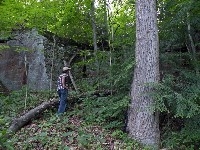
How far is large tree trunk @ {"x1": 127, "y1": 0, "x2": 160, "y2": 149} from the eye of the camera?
7750mm

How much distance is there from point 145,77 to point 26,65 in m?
8.40

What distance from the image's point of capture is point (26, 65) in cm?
1480

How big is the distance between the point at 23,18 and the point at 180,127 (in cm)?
700

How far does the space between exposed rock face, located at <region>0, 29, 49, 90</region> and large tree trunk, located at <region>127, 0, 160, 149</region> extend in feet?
24.6

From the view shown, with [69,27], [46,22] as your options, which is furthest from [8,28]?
[69,27]

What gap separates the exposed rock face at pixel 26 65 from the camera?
48.1 ft

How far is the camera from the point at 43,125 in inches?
346

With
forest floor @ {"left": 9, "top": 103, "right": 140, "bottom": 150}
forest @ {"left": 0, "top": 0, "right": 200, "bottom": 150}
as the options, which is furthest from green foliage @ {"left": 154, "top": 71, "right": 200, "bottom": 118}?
forest floor @ {"left": 9, "top": 103, "right": 140, "bottom": 150}

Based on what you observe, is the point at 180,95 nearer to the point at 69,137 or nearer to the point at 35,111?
the point at 69,137

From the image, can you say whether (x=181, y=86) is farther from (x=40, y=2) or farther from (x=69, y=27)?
(x=69, y=27)

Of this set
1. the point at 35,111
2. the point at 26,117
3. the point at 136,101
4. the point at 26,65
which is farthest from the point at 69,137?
the point at 26,65

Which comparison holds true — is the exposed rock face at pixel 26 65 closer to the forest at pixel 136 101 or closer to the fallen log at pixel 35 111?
the forest at pixel 136 101

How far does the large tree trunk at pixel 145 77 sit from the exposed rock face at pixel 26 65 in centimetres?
749

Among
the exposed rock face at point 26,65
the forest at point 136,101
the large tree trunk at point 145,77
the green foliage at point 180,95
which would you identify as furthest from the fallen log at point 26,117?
the exposed rock face at point 26,65
